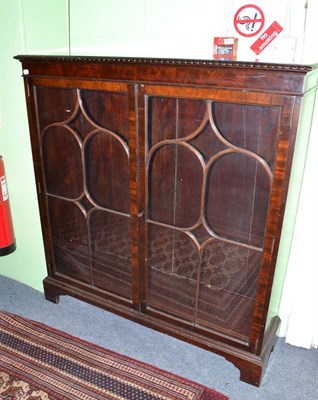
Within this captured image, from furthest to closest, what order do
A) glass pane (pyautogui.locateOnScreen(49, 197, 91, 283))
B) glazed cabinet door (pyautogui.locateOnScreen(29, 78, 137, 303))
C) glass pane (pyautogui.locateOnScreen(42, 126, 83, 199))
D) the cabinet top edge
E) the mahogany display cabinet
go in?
glass pane (pyautogui.locateOnScreen(49, 197, 91, 283))
glass pane (pyautogui.locateOnScreen(42, 126, 83, 199))
glazed cabinet door (pyautogui.locateOnScreen(29, 78, 137, 303))
the mahogany display cabinet
the cabinet top edge

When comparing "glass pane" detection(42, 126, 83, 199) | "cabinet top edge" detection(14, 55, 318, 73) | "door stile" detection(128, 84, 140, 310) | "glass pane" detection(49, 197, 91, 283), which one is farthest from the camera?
"glass pane" detection(49, 197, 91, 283)

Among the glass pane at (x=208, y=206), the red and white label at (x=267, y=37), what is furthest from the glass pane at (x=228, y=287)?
the red and white label at (x=267, y=37)

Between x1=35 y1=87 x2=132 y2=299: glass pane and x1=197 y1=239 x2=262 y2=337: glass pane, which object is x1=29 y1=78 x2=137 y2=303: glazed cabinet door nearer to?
x1=35 y1=87 x2=132 y2=299: glass pane

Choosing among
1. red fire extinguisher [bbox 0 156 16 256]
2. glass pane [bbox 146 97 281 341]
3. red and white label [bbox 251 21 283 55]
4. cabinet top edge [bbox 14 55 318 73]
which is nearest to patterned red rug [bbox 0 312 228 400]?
glass pane [bbox 146 97 281 341]

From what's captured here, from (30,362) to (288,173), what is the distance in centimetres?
138

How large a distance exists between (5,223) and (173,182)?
3.22ft

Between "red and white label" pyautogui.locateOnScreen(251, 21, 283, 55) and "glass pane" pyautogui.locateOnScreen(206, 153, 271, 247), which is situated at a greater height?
"red and white label" pyautogui.locateOnScreen(251, 21, 283, 55)

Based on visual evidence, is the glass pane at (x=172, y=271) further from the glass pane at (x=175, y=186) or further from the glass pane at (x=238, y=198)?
the glass pane at (x=238, y=198)

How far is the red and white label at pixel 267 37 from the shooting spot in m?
1.40

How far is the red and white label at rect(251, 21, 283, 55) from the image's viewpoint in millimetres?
1401

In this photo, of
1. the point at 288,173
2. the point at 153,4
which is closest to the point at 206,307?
the point at 288,173

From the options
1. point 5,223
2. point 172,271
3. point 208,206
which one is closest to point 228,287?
point 172,271

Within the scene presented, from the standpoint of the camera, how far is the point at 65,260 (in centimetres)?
193

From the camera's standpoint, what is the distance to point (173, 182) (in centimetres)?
150
